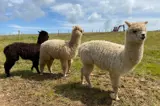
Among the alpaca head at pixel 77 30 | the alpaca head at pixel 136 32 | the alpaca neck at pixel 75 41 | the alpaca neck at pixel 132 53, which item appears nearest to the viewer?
the alpaca head at pixel 136 32

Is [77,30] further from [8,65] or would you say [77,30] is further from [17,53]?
[8,65]

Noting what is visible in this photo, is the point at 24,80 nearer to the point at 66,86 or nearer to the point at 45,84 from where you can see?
the point at 45,84

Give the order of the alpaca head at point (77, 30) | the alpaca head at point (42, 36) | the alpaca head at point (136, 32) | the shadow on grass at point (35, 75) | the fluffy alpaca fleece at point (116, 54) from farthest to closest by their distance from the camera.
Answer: the alpaca head at point (42, 36)
the shadow on grass at point (35, 75)
the alpaca head at point (77, 30)
the fluffy alpaca fleece at point (116, 54)
the alpaca head at point (136, 32)

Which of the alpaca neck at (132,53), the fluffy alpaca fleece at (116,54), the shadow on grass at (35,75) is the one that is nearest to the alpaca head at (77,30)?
the fluffy alpaca fleece at (116,54)

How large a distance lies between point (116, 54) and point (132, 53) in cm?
52

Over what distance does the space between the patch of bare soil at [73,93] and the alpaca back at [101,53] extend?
914mm

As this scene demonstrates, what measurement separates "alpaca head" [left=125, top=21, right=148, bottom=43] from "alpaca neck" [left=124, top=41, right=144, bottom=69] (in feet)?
0.54

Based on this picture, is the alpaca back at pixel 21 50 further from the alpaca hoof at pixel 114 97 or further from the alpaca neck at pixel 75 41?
the alpaca hoof at pixel 114 97

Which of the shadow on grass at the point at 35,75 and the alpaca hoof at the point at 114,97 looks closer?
the alpaca hoof at the point at 114,97

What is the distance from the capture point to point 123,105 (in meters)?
6.77

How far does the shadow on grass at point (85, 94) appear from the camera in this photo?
6.89 metres

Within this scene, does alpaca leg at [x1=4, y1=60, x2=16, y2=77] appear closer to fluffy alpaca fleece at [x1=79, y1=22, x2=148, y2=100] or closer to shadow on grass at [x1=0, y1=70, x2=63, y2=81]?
shadow on grass at [x1=0, y1=70, x2=63, y2=81]

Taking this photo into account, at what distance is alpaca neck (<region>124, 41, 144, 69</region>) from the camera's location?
6.21 m

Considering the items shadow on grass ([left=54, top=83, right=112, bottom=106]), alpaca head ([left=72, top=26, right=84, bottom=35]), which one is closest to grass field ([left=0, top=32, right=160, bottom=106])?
shadow on grass ([left=54, top=83, right=112, bottom=106])
